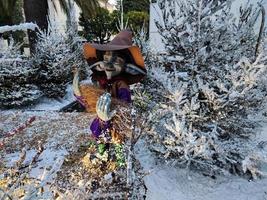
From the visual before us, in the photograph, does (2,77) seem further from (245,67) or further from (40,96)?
(245,67)

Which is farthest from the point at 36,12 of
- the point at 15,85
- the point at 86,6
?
the point at 15,85

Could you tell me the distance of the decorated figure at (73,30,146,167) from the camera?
3471 millimetres

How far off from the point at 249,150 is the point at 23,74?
5.96 meters

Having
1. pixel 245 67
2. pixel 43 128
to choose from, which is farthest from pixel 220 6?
pixel 43 128

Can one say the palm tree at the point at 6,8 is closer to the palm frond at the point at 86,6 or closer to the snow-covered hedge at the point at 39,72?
the palm frond at the point at 86,6

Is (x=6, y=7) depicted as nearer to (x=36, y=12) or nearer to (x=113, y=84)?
(x=36, y=12)

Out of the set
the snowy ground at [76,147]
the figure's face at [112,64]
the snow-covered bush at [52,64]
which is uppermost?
the figure's face at [112,64]

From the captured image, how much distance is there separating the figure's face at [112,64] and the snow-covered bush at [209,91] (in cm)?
46

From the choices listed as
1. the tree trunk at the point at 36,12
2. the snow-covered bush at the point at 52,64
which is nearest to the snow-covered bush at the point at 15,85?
the snow-covered bush at the point at 52,64

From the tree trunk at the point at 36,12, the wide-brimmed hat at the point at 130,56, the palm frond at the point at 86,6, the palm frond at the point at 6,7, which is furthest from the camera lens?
the palm frond at the point at 86,6

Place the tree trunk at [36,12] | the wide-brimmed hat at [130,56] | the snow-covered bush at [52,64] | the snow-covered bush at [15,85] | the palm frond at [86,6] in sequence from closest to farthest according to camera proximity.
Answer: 1. the wide-brimmed hat at [130,56]
2. the snow-covered bush at [15,85]
3. the snow-covered bush at [52,64]
4. the tree trunk at [36,12]
5. the palm frond at [86,6]

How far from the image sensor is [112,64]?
3.70 meters

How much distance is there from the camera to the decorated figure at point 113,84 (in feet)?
11.4

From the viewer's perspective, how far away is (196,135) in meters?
3.54
